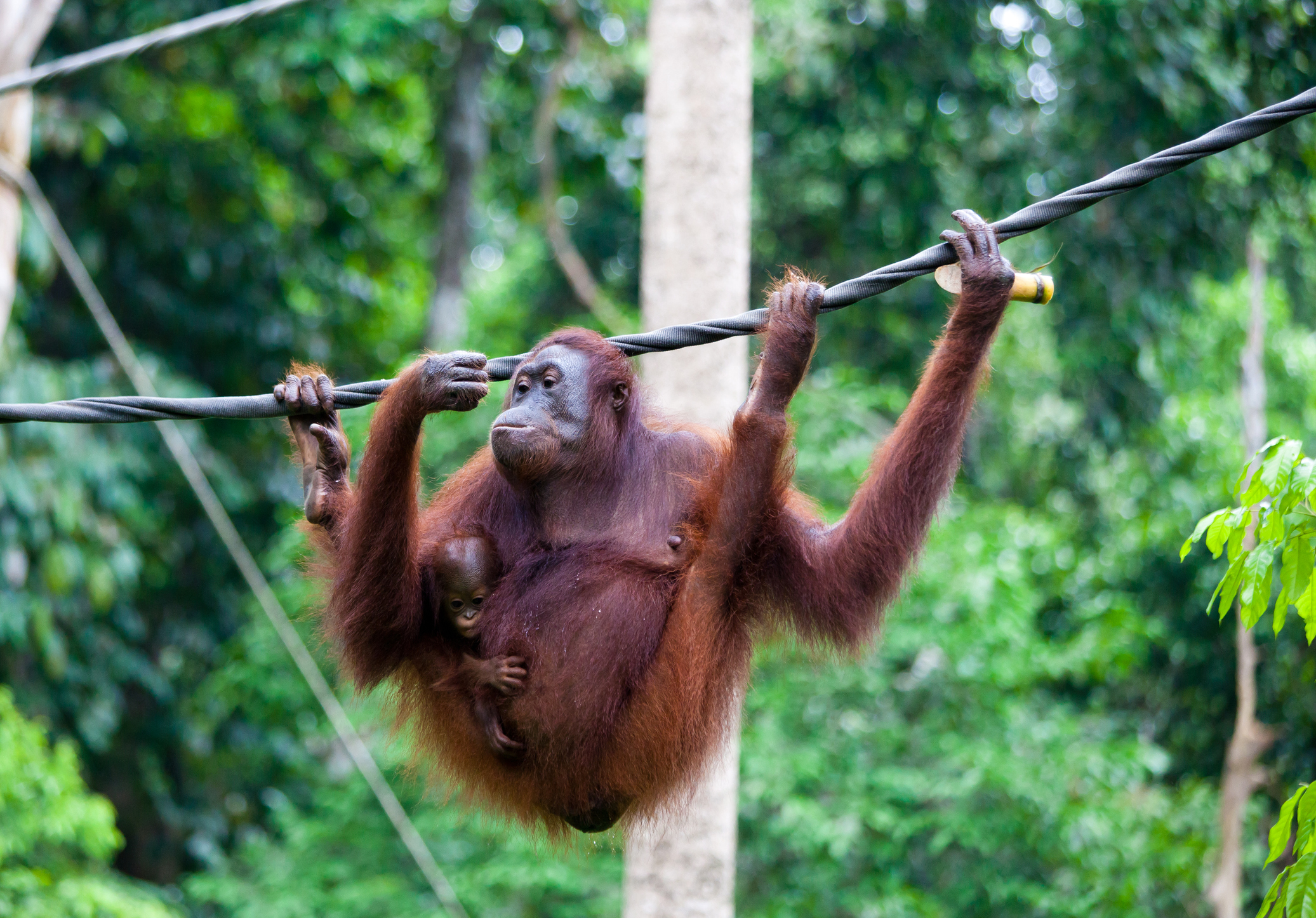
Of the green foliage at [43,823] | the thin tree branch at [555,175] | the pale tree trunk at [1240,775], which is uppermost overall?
the thin tree branch at [555,175]

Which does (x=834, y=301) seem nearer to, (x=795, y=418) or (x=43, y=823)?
(x=795, y=418)

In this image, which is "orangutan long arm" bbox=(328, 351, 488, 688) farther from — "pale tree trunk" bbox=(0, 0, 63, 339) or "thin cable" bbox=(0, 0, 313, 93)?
"pale tree trunk" bbox=(0, 0, 63, 339)

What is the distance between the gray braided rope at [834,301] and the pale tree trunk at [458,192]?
7.31 m

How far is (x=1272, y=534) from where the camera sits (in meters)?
2.45

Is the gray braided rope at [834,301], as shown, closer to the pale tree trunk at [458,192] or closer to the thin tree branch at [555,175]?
the thin tree branch at [555,175]

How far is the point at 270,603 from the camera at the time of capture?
7355 millimetres

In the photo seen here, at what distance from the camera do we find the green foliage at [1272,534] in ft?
8.00

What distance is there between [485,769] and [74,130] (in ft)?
21.3

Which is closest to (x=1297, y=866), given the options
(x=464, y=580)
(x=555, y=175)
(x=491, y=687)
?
(x=491, y=687)

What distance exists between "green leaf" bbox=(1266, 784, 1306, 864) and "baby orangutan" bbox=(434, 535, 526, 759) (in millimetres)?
1673

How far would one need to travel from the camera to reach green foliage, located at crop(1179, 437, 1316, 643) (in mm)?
2439

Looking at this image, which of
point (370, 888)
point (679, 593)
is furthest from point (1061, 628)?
point (679, 593)

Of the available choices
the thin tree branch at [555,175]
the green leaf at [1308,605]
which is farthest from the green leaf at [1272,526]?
the thin tree branch at [555,175]

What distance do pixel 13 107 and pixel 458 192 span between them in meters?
4.26
